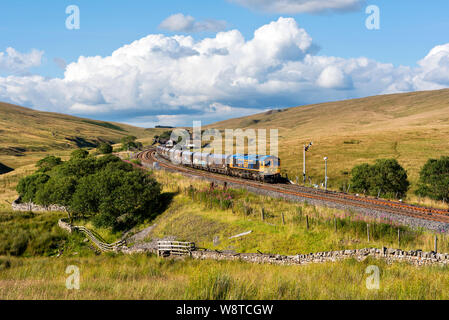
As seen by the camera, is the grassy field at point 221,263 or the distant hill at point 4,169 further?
the distant hill at point 4,169

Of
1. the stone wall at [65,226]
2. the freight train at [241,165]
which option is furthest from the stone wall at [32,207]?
the freight train at [241,165]

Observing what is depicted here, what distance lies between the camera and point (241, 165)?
4919cm

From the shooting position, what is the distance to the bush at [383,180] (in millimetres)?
40250

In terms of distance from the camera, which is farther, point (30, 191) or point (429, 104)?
point (429, 104)

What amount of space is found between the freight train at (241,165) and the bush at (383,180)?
12.2 metres

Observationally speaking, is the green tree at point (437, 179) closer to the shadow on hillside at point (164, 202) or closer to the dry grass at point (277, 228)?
the dry grass at point (277, 228)

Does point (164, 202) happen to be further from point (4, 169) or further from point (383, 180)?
point (4, 169)

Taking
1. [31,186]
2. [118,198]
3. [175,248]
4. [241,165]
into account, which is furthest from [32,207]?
[175,248]

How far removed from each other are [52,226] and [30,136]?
159 metres

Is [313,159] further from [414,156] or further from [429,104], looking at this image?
[429,104]

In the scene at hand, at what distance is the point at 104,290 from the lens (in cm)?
886
